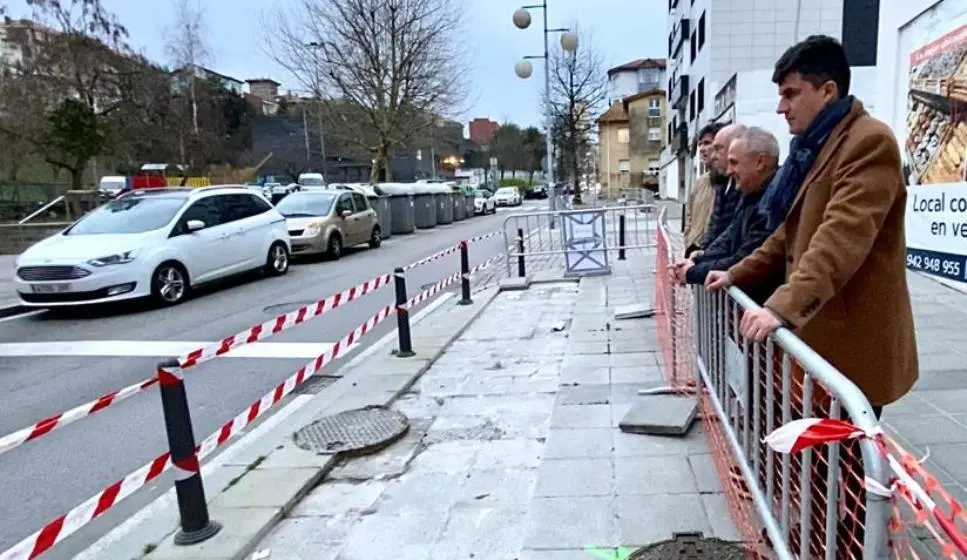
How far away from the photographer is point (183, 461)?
3166 millimetres

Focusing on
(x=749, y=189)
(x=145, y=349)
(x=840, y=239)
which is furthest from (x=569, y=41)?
(x=840, y=239)

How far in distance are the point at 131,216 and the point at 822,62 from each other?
34.3ft

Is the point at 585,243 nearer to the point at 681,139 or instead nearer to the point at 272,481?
the point at 272,481

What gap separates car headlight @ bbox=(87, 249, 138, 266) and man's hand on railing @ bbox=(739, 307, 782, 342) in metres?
8.99

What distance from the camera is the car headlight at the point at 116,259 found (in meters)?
8.84

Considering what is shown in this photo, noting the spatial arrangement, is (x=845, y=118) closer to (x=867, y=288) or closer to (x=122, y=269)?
(x=867, y=288)

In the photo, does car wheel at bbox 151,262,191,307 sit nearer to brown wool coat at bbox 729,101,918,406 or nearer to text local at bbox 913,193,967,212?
brown wool coat at bbox 729,101,918,406

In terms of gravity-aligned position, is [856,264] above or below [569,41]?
below

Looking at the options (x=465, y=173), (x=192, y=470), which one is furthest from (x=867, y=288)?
(x=465, y=173)

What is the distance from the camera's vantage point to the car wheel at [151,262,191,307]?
941 cm

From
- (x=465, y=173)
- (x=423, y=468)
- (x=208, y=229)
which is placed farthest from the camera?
(x=465, y=173)

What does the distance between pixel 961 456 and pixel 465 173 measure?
84320mm

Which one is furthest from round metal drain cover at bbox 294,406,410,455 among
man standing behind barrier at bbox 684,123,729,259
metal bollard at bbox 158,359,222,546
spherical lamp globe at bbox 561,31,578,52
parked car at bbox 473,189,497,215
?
parked car at bbox 473,189,497,215

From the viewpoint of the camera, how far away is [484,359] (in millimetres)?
6328
